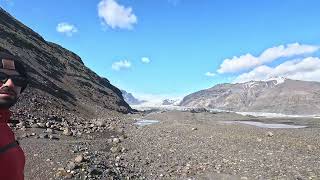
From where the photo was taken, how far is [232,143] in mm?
36875

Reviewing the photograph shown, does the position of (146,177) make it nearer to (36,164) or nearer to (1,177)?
(36,164)

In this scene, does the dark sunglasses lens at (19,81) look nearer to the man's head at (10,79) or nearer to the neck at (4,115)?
the man's head at (10,79)

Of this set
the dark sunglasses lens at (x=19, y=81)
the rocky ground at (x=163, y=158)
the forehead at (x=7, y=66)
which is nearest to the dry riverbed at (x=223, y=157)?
the rocky ground at (x=163, y=158)

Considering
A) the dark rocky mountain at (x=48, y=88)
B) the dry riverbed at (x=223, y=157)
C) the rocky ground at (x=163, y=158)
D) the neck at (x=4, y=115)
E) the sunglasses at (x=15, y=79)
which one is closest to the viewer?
the neck at (x=4, y=115)

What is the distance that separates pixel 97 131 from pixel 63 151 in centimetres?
1896

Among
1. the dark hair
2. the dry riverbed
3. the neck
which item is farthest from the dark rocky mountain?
the neck

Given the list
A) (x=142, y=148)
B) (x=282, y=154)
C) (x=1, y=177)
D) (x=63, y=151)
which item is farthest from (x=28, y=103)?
(x=1, y=177)

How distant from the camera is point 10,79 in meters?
4.54

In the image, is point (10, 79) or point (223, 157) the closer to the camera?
point (10, 79)

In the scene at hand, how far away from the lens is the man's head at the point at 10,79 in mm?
4426

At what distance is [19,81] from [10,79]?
0.11 meters

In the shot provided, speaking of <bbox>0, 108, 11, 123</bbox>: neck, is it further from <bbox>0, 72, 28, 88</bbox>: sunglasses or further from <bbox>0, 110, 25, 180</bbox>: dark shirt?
<bbox>0, 72, 28, 88</bbox>: sunglasses

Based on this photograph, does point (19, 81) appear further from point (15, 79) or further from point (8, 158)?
point (8, 158)

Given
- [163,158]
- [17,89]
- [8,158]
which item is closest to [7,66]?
[17,89]
